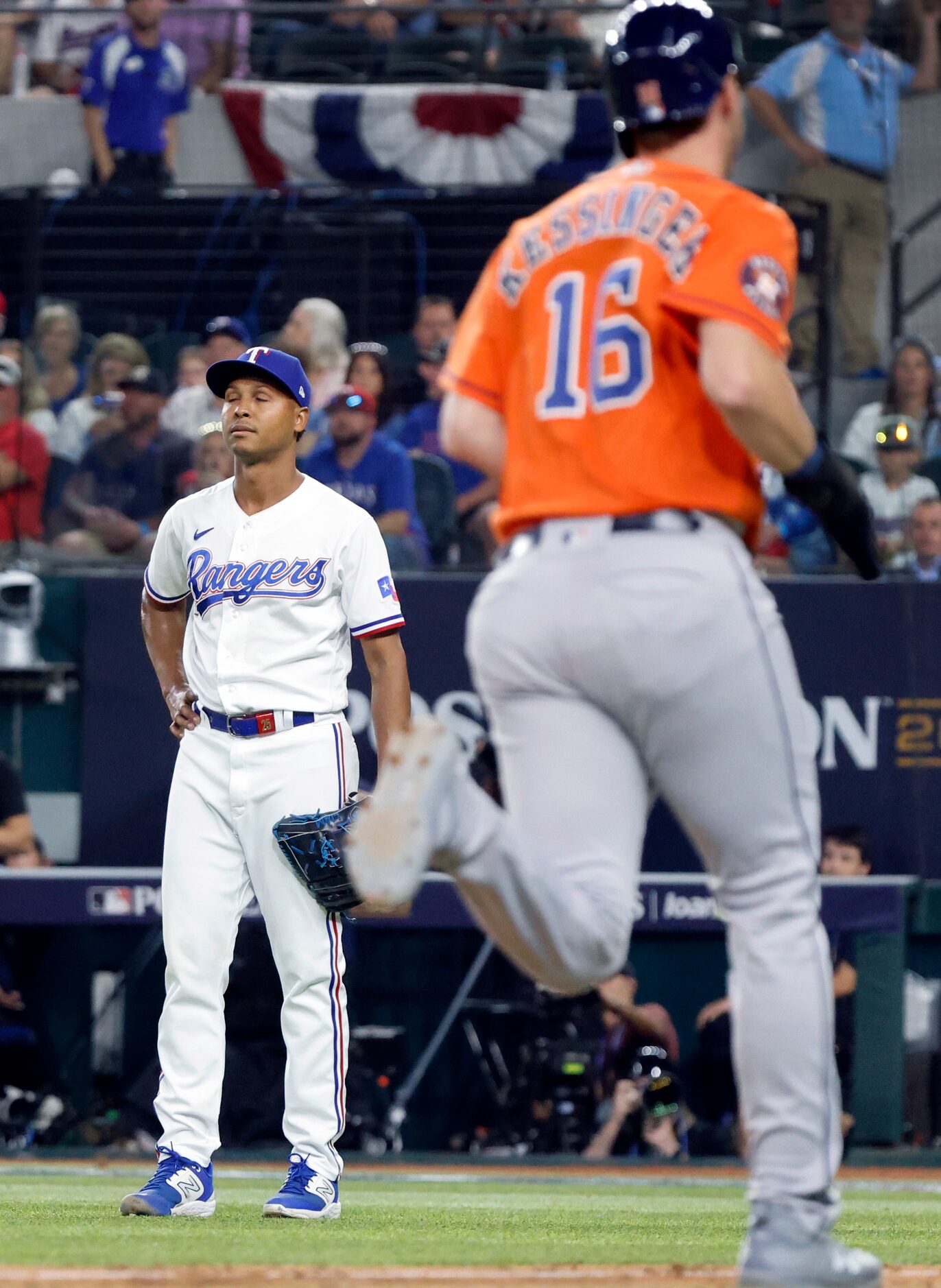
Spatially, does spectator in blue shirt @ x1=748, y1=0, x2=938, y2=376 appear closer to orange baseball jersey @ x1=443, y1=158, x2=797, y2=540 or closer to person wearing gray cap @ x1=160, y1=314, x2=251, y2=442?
person wearing gray cap @ x1=160, y1=314, x2=251, y2=442

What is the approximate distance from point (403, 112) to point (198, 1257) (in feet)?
30.4

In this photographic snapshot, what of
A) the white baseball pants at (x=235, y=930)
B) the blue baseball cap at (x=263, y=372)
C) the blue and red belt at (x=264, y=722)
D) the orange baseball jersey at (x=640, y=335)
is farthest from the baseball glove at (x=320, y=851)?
the orange baseball jersey at (x=640, y=335)

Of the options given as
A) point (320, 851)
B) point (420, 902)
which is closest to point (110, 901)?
point (420, 902)

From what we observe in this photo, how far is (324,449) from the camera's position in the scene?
397 inches

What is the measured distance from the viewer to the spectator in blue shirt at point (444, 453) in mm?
10023

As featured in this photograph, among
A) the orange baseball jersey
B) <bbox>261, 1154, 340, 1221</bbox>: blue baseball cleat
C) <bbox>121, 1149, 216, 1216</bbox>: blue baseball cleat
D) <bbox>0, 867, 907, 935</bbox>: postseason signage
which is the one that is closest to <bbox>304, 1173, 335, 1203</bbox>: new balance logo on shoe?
<bbox>261, 1154, 340, 1221</bbox>: blue baseball cleat

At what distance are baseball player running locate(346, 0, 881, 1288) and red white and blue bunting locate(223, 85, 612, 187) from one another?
8641 mm

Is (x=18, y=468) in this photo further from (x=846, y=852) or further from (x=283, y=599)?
(x=283, y=599)

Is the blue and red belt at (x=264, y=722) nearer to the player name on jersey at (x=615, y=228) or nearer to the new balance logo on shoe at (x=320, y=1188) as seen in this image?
the new balance logo on shoe at (x=320, y=1188)

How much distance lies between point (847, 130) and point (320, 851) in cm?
776

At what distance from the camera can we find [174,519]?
5297 mm

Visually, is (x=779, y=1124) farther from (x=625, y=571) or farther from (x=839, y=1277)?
(x=625, y=571)

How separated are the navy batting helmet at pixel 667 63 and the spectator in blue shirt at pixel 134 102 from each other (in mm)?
9091

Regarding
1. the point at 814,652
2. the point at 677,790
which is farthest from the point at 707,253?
the point at 814,652
